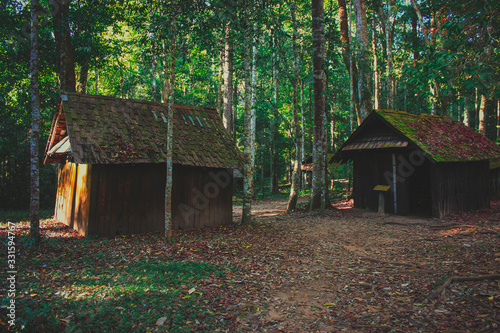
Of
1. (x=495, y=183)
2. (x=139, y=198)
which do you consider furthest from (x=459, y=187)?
(x=139, y=198)

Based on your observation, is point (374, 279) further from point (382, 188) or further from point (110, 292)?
point (382, 188)

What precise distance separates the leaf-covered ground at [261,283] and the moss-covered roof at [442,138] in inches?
153

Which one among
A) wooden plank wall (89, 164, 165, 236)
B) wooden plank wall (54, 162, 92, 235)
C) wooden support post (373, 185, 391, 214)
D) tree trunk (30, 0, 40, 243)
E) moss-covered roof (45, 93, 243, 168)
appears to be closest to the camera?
tree trunk (30, 0, 40, 243)

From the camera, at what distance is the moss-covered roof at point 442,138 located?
12.8m

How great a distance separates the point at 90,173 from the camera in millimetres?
9797

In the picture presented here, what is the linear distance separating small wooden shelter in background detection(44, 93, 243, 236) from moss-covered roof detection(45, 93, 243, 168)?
0.03 metres

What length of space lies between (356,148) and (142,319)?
12902 mm

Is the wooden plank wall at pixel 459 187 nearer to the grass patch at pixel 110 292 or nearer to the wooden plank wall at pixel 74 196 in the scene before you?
the grass patch at pixel 110 292

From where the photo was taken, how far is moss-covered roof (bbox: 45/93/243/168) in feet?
31.1

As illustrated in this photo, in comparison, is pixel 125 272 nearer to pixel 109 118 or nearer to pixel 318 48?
pixel 109 118

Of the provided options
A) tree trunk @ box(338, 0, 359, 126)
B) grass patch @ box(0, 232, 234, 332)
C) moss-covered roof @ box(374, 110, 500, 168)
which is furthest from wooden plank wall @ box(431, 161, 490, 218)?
grass patch @ box(0, 232, 234, 332)

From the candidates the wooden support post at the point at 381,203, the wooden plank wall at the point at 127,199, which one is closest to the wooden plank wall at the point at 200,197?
the wooden plank wall at the point at 127,199

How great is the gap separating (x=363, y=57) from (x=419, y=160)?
6.29m

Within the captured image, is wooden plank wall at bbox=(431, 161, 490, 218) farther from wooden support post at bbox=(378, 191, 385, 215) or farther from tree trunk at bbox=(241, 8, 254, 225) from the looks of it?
tree trunk at bbox=(241, 8, 254, 225)
